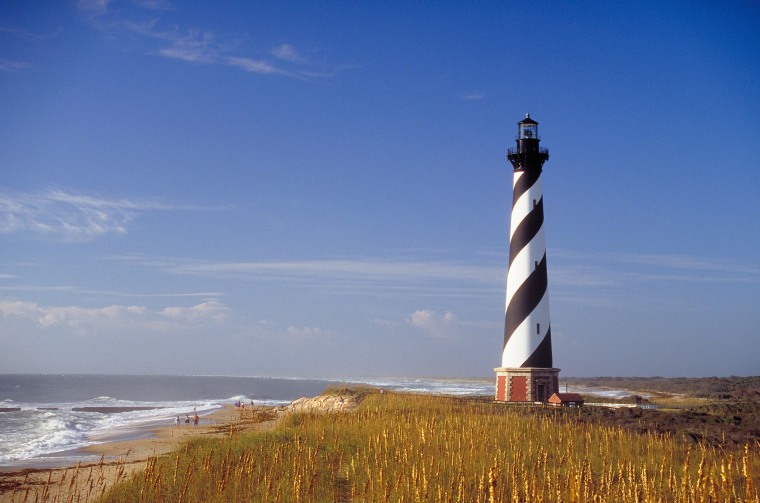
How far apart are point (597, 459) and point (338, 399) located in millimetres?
21181

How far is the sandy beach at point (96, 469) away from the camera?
13.1 meters

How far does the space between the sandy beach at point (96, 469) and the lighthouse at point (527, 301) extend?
9.86 m

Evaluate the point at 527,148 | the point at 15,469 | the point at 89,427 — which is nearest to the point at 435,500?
the point at 15,469

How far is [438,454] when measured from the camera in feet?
36.0

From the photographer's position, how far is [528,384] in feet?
85.4

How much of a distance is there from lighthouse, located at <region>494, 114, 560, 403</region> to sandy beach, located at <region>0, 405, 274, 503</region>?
388 inches

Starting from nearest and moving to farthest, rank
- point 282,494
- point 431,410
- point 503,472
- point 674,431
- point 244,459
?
point 282,494 → point 503,472 → point 244,459 → point 674,431 → point 431,410

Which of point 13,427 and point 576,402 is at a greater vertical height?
point 576,402

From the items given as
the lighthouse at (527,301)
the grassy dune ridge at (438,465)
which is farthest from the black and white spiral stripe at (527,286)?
the grassy dune ridge at (438,465)

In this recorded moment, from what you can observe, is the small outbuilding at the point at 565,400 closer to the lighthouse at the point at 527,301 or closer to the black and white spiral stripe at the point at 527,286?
the lighthouse at the point at 527,301

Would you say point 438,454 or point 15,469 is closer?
point 438,454

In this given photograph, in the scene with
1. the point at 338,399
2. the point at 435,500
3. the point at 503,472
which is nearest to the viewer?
the point at 435,500

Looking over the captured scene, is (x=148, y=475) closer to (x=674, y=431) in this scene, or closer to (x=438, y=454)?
(x=438, y=454)

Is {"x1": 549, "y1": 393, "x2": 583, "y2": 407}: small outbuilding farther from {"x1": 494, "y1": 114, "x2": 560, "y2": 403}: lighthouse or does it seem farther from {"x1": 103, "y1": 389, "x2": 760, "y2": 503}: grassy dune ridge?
{"x1": 103, "y1": 389, "x2": 760, "y2": 503}: grassy dune ridge
